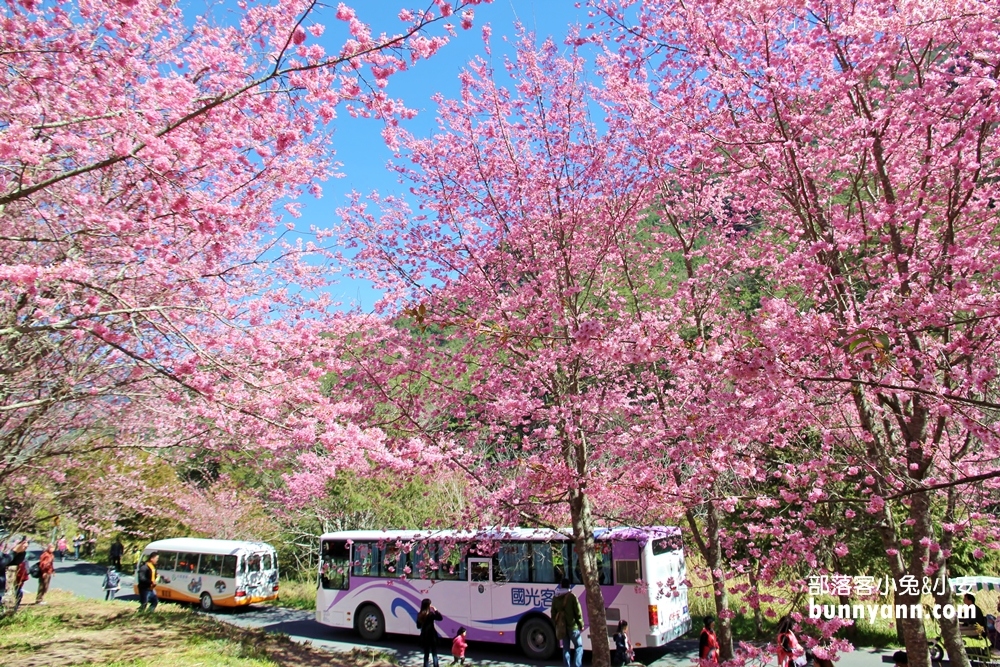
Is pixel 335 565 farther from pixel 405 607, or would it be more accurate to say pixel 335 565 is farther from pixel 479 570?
pixel 479 570

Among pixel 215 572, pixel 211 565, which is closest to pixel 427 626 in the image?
pixel 215 572

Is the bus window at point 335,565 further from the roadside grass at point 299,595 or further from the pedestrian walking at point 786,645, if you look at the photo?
the pedestrian walking at point 786,645

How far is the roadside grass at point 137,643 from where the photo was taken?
7.81 metres

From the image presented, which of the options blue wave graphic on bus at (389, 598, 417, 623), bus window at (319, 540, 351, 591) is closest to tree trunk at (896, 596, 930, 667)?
blue wave graphic on bus at (389, 598, 417, 623)

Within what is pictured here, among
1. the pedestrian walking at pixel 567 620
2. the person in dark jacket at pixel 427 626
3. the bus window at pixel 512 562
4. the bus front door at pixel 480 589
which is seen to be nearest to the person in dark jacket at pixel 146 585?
the bus front door at pixel 480 589

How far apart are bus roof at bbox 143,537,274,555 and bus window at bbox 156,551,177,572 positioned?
0.16 meters

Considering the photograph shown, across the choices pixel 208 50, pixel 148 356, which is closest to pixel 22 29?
pixel 208 50

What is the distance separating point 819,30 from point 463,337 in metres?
4.95

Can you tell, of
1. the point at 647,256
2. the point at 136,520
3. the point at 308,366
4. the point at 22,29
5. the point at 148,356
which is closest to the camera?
the point at 22,29

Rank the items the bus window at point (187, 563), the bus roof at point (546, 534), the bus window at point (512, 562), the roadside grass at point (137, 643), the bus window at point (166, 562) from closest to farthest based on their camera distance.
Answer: the roadside grass at point (137, 643), the bus roof at point (546, 534), the bus window at point (512, 562), the bus window at point (187, 563), the bus window at point (166, 562)

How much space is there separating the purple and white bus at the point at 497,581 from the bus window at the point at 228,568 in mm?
4909

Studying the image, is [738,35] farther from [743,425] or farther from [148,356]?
[148,356]

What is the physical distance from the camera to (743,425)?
175 inches

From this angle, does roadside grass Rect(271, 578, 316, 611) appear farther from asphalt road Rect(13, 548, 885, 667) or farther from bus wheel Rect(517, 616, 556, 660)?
bus wheel Rect(517, 616, 556, 660)
